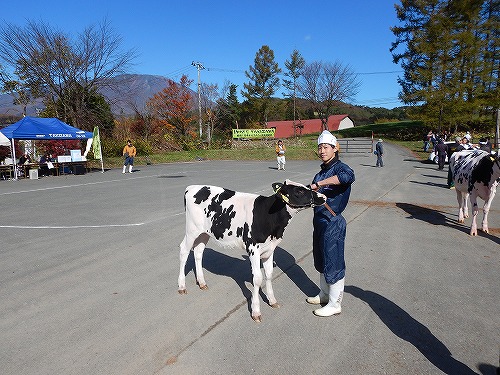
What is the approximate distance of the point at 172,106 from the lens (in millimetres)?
48469

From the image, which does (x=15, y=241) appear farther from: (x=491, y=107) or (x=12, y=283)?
(x=491, y=107)

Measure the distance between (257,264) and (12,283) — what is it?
4011mm

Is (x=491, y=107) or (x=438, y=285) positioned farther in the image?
(x=491, y=107)

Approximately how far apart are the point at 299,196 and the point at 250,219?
74cm

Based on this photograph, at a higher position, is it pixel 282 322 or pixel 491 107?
pixel 491 107

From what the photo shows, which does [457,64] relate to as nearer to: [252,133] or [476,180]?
[252,133]

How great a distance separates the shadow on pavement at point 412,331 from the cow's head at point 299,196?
1699 mm

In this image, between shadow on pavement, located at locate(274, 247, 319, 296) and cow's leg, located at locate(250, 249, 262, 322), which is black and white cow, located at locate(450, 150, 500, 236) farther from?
cow's leg, located at locate(250, 249, 262, 322)

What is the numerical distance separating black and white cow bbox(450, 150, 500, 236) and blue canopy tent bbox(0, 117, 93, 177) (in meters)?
21.7

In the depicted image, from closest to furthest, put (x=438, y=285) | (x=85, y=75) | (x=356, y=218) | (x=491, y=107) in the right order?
(x=438, y=285)
(x=356, y=218)
(x=85, y=75)
(x=491, y=107)

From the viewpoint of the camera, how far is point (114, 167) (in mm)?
27906

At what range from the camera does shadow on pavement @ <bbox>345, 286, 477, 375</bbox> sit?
3280 millimetres

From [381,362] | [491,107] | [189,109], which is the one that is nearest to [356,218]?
[381,362]

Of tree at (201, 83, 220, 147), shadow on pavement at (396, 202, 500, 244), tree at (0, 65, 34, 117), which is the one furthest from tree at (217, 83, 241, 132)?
shadow on pavement at (396, 202, 500, 244)
